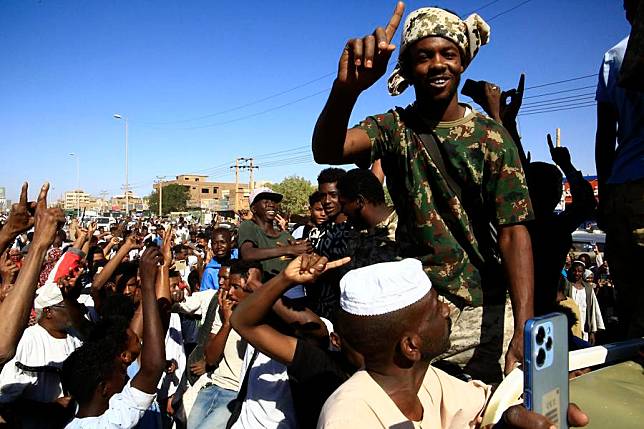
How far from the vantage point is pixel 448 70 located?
6.84ft

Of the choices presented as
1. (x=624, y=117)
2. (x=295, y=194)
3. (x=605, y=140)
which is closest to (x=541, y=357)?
(x=624, y=117)

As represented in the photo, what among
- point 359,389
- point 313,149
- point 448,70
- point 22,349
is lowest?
point 22,349

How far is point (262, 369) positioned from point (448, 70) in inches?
73.6

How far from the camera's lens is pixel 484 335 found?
2203 millimetres

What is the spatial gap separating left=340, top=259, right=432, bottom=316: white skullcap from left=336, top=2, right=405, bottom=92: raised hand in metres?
0.64

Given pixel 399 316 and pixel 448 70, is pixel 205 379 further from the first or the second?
pixel 448 70

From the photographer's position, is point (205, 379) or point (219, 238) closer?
point (205, 379)

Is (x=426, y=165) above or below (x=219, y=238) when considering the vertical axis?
above

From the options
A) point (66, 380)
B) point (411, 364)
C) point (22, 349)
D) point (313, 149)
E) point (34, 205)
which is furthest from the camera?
point (22, 349)

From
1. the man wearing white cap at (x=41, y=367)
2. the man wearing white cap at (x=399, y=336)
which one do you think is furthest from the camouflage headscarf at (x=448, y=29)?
the man wearing white cap at (x=41, y=367)

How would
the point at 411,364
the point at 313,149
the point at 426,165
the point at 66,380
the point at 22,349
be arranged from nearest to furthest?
the point at 411,364
the point at 313,149
the point at 426,165
the point at 66,380
the point at 22,349

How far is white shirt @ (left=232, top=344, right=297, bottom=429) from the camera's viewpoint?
279cm

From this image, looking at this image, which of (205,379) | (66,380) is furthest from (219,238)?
(66,380)

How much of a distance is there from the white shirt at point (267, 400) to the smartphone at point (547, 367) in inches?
76.1
